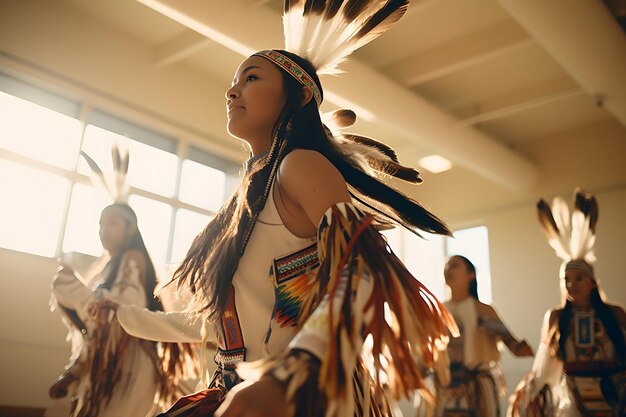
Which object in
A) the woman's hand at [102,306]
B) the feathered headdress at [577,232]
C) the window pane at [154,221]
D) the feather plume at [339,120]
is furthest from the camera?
the window pane at [154,221]

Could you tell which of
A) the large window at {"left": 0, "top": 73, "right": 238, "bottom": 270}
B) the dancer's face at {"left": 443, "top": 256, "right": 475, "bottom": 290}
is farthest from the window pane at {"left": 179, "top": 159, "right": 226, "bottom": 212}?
the dancer's face at {"left": 443, "top": 256, "right": 475, "bottom": 290}

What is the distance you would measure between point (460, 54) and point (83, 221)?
11.5ft

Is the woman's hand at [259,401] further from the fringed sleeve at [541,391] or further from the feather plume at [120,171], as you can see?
the fringed sleeve at [541,391]

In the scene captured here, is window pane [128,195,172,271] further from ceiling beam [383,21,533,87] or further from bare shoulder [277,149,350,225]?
bare shoulder [277,149,350,225]

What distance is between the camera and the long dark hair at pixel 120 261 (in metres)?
2.96

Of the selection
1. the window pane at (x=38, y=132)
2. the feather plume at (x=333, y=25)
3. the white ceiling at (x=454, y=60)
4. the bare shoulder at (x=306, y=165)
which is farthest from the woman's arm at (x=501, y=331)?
the window pane at (x=38, y=132)

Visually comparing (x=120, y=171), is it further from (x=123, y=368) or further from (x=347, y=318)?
(x=347, y=318)

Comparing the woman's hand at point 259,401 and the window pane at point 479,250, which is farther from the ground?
the window pane at point 479,250

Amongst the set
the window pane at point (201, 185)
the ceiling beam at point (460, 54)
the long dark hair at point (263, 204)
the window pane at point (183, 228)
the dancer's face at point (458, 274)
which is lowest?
the long dark hair at point (263, 204)

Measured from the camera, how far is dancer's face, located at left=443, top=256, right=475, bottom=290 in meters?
4.42

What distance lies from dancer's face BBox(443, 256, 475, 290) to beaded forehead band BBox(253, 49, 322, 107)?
3.23 m

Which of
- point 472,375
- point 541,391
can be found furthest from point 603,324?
point 472,375

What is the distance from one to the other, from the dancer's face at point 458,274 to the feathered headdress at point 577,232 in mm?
590

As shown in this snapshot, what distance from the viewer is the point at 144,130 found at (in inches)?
237
